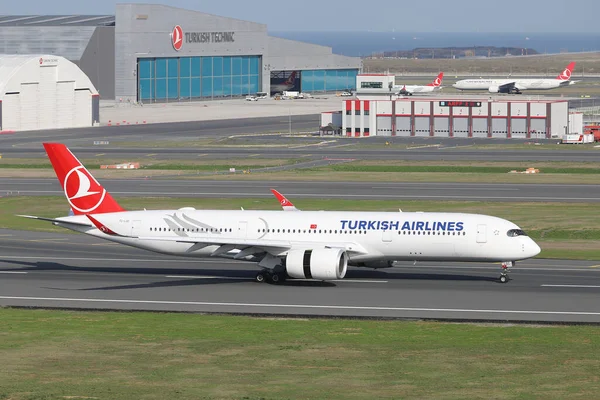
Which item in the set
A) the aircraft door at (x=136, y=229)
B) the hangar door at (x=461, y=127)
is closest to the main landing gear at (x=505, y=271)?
the aircraft door at (x=136, y=229)

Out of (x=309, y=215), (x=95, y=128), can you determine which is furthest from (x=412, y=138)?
(x=309, y=215)

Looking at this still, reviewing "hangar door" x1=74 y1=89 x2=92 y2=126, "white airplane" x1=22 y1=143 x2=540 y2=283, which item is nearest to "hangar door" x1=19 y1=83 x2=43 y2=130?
"hangar door" x1=74 y1=89 x2=92 y2=126

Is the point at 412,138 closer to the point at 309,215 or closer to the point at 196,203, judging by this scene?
the point at 196,203

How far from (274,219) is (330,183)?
48850 millimetres

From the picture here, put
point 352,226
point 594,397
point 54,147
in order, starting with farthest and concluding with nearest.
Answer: point 54,147 < point 352,226 < point 594,397

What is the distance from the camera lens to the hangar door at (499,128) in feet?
533

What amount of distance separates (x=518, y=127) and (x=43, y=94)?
77.8 meters

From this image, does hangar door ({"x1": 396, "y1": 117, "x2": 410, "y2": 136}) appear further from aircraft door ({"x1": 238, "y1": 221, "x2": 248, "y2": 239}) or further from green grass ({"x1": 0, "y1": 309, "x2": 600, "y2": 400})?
green grass ({"x1": 0, "y1": 309, "x2": 600, "y2": 400})

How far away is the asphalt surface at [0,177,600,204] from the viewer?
9556 cm

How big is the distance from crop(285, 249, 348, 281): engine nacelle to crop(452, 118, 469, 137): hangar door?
111714mm

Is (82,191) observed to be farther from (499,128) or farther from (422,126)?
(499,128)

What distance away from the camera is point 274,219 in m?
58.6

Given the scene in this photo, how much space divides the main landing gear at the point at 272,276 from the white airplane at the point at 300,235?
0.18 feet

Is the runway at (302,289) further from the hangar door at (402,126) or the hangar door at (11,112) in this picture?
the hangar door at (11,112)
